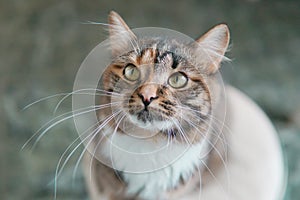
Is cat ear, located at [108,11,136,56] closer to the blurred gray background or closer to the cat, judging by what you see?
the cat

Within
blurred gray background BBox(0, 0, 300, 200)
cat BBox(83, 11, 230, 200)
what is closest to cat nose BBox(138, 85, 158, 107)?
cat BBox(83, 11, 230, 200)

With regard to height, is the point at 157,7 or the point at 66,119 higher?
the point at 157,7

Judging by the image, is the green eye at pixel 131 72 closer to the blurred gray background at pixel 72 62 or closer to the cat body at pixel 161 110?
the cat body at pixel 161 110

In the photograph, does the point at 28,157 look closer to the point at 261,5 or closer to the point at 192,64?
the point at 192,64

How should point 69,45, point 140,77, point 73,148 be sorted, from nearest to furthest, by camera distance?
1. point 140,77
2. point 73,148
3. point 69,45

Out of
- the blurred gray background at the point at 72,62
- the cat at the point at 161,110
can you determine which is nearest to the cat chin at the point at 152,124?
the cat at the point at 161,110

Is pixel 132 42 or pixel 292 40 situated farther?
pixel 292 40

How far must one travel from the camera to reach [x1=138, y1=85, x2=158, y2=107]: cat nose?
0.48m

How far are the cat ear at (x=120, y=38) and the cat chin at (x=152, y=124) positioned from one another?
71 mm

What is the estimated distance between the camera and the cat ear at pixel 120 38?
1.65ft

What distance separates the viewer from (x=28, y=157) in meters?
0.69

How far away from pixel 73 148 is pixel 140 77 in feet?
0.65

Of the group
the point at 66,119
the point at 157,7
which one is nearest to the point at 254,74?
the point at 157,7

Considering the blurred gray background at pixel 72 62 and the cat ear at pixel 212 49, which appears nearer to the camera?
the cat ear at pixel 212 49
